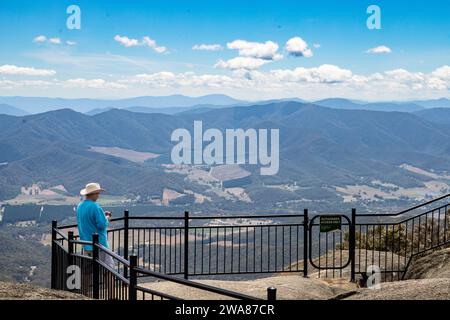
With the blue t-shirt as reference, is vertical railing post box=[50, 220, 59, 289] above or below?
below

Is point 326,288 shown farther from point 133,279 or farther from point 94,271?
point 133,279

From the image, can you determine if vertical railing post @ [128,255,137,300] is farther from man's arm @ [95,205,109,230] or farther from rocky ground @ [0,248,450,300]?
man's arm @ [95,205,109,230]

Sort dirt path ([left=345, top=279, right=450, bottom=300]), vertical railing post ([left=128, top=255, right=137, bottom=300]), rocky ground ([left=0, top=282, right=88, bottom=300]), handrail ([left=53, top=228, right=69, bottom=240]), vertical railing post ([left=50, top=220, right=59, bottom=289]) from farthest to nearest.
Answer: vertical railing post ([left=50, top=220, right=59, bottom=289]) → handrail ([left=53, top=228, right=69, bottom=240]) → dirt path ([left=345, top=279, right=450, bottom=300]) → rocky ground ([left=0, top=282, right=88, bottom=300]) → vertical railing post ([left=128, top=255, right=137, bottom=300])

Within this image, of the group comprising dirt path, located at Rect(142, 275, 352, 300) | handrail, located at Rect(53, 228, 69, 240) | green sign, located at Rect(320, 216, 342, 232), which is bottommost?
dirt path, located at Rect(142, 275, 352, 300)

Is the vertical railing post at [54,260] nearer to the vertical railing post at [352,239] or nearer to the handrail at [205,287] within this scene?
the handrail at [205,287]

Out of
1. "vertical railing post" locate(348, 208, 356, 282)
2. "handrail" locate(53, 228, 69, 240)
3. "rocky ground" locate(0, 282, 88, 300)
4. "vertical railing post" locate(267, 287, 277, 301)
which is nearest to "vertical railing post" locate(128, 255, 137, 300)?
"rocky ground" locate(0, 282, 88, 300)

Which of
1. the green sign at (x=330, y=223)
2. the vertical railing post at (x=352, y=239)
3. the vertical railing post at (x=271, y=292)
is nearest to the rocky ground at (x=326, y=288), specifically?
the vertical railing post at (x=352, y=239)

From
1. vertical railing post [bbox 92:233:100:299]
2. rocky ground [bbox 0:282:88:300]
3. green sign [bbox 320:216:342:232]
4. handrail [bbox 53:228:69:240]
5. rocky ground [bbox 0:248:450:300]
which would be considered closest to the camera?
rocky ground [bbox 0:282:88:300]
